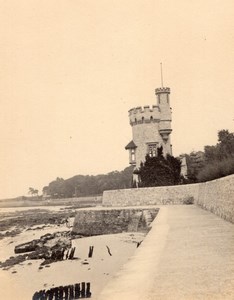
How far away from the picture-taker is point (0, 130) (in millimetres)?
11023

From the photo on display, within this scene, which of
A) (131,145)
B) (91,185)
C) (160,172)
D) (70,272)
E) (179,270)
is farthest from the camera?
(91,185)

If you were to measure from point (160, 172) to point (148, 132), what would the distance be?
5.42 metres

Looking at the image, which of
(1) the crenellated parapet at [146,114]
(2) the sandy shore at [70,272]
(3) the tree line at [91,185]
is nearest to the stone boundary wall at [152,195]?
(2) the sandy shore at [70,272]

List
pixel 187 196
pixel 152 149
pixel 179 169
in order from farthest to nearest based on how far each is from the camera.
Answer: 1. pixel 152 149
2. pixel 179 169
3. pixel 187 196

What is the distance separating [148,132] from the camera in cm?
3381

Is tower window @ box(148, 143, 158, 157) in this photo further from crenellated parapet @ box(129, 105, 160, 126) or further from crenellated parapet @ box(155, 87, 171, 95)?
crenellated parapet @ box(155, 87, 171, 95)

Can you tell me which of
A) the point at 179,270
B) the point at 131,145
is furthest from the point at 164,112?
the point at 179,270

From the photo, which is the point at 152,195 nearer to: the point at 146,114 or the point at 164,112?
the point at 146,114

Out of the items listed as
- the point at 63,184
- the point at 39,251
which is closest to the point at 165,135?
the point at 39,251

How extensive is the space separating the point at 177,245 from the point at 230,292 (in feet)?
Result: 12.0

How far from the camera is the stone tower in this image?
33688mm

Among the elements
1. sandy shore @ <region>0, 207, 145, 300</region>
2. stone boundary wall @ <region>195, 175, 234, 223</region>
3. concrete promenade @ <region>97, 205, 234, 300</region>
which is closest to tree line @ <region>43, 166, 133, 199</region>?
stone boundary wall @ <region>195, 175, 234, 223</region>

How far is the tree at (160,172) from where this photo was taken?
29.2 meters

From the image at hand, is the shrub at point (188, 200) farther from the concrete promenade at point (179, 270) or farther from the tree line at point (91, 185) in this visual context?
the tree line at point (91, 185)
